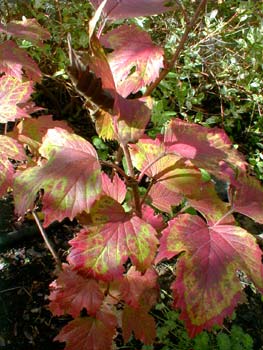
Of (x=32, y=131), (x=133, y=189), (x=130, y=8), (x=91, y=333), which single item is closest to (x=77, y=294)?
(x=91, y=333)

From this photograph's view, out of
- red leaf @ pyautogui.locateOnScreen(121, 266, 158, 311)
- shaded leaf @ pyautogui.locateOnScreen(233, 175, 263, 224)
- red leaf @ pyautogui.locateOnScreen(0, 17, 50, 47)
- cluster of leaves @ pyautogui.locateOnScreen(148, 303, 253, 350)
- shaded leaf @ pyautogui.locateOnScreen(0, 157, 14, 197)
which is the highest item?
red leaf @ pyautogui.locateOnScreen(0, 17, 50, 47)

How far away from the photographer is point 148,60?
95 cm

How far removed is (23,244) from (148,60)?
132 centimetres

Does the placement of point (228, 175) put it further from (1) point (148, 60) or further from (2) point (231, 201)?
(1) point (148, 60)

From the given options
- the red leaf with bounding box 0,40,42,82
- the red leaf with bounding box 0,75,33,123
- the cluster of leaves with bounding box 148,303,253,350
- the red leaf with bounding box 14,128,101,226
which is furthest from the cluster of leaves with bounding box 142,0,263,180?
the red leaf with bounding box 14,128,101,226

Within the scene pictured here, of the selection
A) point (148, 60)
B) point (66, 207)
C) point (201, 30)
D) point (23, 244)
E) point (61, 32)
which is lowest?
point (23, 244)

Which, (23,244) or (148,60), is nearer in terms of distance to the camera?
(148,60)

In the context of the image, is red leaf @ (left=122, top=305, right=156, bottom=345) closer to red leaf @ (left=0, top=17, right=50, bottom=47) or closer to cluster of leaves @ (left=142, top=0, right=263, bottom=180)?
red leaf @ (left=0, top=17, right=50, bottom=47)

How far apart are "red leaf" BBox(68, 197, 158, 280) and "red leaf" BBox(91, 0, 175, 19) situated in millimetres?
461

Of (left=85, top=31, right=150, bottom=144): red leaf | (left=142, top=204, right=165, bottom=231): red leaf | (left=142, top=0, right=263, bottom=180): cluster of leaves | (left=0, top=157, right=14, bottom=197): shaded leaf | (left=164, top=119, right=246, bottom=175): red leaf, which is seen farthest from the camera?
(left=142, top=0, right=263, bottom=180): cluster of leaves

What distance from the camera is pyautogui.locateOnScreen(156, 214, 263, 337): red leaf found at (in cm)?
84

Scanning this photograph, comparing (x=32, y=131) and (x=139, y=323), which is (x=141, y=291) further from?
(x=32, y=131)

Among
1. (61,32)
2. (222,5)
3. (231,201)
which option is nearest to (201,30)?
(222,5)

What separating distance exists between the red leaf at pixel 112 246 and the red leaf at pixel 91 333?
0.42 meters
